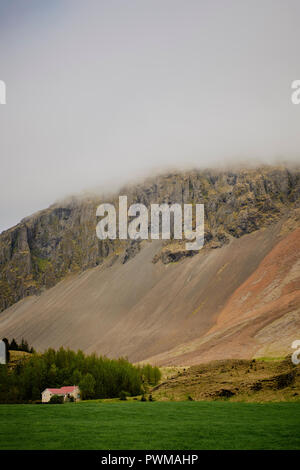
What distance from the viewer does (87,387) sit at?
72938 mm

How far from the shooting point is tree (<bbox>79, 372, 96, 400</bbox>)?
72.4 meters

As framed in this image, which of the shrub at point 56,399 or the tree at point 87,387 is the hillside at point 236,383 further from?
the shrub at point 56,399

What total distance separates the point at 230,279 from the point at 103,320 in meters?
60.4

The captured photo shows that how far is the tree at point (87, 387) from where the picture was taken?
72375 millimetres

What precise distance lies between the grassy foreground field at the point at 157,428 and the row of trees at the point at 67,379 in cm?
3314

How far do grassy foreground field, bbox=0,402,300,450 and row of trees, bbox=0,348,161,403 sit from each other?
3314cm

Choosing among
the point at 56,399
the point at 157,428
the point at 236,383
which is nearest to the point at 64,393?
the point at 56,399

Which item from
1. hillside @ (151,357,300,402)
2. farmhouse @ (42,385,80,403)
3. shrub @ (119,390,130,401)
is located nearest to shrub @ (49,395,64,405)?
farmhouse @ (42,385,80,403)

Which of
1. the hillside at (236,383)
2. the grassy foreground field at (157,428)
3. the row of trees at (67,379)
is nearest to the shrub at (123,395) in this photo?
the row of trees at (67,379)

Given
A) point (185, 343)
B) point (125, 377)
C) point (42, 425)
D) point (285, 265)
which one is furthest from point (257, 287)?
point (42, 425)
